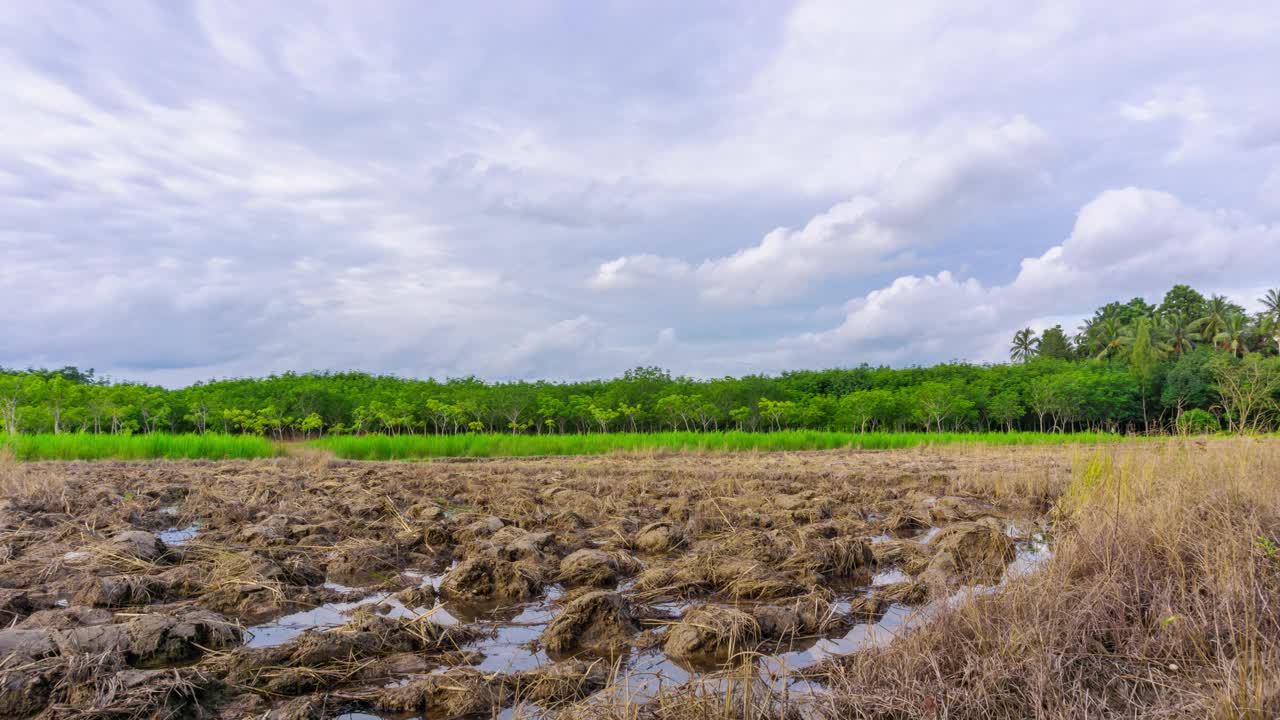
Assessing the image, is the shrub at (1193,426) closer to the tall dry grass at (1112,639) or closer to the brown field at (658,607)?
the brown field at (658,607)

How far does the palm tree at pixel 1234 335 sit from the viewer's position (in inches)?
2317

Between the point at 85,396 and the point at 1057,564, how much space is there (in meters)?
49.3

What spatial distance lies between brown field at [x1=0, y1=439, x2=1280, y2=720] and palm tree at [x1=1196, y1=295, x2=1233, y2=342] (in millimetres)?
69602

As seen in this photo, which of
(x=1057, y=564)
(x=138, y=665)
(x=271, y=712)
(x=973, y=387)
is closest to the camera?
(x=271, y=712)

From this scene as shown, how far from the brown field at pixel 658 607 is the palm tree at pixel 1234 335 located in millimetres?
64795

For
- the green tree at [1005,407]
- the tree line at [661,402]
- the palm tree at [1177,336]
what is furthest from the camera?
the palm tree at [1177,336]

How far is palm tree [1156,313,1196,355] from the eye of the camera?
63375 millimetres

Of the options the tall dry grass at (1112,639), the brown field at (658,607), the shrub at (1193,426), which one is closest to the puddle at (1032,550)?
the brown field at (658,607)

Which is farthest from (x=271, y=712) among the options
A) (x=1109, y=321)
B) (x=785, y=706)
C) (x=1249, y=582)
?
(x=1109, y=321)

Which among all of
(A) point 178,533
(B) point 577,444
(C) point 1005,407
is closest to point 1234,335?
(C) point 1005,407

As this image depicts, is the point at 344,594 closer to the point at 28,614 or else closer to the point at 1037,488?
the point at 28,614

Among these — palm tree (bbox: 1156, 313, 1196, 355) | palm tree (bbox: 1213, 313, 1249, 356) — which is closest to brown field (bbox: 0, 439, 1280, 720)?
palm tree (bbox: 1213, 313, 1249, 356)

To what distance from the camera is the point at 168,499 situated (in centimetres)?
1007

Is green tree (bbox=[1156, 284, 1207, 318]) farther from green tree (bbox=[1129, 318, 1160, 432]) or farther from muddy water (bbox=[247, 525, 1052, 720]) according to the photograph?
muddy water (bbox=[247, 525, 1052, 720])
